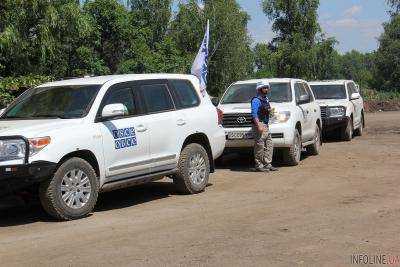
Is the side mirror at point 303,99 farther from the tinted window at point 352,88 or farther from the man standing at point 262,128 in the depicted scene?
the tinted window at point 352,88

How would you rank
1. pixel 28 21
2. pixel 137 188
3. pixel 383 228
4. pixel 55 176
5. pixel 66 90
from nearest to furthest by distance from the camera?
pixel 383 228 → pixel 55 176 → pixel 66 90 → pixel 137 188 → pixel 28 21

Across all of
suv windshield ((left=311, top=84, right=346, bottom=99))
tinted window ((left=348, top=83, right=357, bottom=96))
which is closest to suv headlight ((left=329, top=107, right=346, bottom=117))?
suv windshield ((left=311, top=84, right=346, bottom=99))

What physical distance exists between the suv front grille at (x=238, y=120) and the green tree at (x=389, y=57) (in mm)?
53023

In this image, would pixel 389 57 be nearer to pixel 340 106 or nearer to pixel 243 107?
pixel 340 106

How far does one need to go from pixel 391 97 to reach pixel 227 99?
37.0 m

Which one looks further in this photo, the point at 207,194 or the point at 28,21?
the point at 28,21

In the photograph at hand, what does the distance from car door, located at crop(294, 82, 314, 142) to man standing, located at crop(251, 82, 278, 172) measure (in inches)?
65.1

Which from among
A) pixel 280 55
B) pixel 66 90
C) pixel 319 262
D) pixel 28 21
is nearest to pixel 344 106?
pixel 28 21

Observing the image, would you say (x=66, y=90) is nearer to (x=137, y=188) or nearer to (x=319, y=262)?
(x=137, y=188)

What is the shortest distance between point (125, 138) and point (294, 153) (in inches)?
206

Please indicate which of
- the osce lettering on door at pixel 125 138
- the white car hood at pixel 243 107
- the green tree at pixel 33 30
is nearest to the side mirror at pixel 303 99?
the white car hood at pixel 243 107

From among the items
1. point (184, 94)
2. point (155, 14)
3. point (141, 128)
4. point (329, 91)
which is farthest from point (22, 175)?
point (155, 14)

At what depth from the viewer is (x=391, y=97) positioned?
48000 millimetres

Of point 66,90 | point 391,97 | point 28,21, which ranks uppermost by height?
point 28,21
